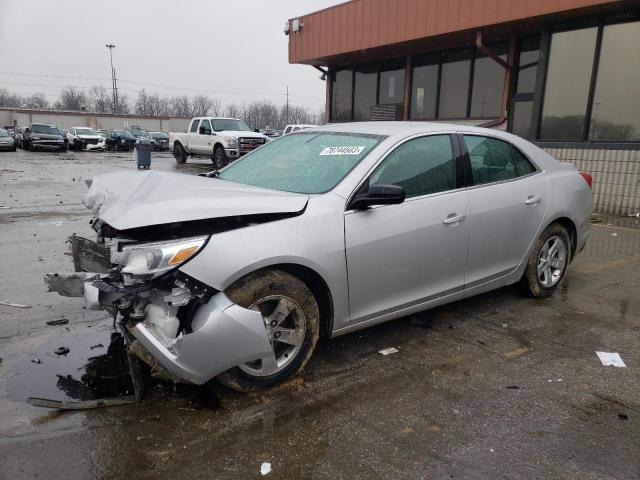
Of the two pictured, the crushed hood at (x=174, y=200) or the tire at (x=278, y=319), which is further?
the tire at (x=278, y=319)

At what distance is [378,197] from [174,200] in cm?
128

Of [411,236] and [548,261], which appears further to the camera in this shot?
[548,261]

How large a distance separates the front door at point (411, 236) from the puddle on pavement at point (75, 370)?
164 centimetres

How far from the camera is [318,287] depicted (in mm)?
3230

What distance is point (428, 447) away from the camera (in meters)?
2.61

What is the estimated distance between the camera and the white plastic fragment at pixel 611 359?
359cm

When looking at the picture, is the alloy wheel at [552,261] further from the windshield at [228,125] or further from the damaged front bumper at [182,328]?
the windshield at [228,125]

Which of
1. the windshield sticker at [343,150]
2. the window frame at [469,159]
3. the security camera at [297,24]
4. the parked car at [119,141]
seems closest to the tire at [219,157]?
the security camera at [297,24]

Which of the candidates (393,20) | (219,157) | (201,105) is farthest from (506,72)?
(201,105)

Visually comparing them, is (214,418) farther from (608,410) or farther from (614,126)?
(614,126)

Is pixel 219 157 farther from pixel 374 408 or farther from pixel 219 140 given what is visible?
pixel 374 408

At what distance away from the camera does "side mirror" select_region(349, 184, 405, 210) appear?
3.22 m

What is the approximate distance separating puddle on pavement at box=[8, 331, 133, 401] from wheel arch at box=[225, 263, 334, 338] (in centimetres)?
126

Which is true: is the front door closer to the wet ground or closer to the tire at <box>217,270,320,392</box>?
the tire at <box>217,270,320,392</box>
